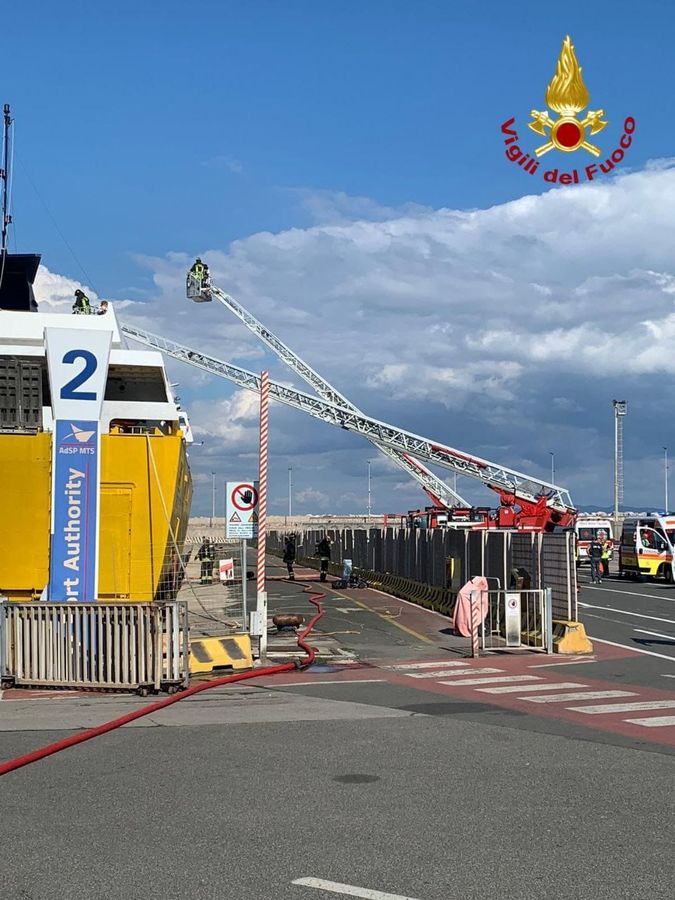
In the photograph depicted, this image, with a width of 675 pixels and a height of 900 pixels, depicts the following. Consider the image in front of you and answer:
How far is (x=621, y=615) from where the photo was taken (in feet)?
89.5

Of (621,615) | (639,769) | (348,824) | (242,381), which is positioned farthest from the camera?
(242,381)

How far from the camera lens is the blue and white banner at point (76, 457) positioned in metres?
18.9

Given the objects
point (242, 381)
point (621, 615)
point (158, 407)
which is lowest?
point (621, 615)

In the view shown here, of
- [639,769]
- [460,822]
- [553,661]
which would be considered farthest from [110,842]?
[553,661]

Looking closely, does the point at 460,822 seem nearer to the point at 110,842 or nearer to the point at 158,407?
the point at 110,842

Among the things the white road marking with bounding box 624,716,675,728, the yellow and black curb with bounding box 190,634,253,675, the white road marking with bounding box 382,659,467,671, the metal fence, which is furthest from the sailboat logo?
the white road marking with bounding box 624,716,675,728

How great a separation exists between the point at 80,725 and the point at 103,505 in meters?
9.29

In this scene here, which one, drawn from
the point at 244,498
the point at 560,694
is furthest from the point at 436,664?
the point at 244,498

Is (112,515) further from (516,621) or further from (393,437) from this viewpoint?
(393,437)

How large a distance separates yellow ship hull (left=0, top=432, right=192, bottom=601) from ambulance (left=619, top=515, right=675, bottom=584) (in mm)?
26837

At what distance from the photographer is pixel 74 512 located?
754 inches

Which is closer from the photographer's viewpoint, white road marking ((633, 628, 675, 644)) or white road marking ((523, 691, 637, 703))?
white road marking ((523, 691, 637, 703))

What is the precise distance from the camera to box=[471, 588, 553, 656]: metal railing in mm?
18609

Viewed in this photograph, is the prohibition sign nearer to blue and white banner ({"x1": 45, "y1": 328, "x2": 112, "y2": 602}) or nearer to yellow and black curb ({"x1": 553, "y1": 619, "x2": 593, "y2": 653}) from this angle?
blue and white banner ({"x1": 45, "y1": 328, "x2": 112, "y2": 602})
